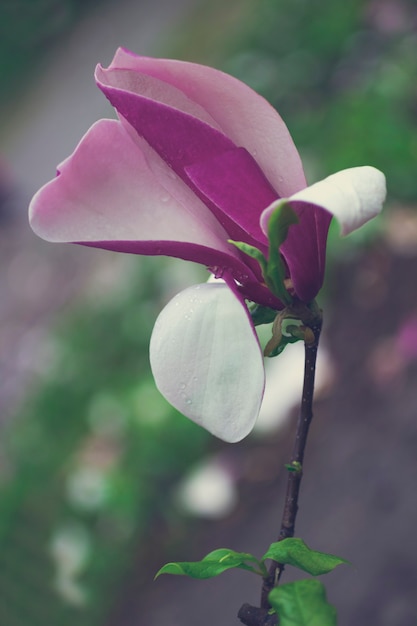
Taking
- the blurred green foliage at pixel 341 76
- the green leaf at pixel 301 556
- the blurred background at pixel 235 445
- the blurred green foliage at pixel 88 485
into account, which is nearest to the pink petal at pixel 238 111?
the green leaf at pixel 301 556

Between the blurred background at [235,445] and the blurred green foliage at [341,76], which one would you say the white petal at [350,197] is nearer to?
the blurred background at [235,445]

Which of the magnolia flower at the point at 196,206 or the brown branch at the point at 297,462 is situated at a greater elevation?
the magnolia flower at the point at 196,206

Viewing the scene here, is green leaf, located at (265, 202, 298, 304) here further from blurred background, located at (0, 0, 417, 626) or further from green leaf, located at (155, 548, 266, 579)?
blurred background, located at (0, 0, 417, 626)

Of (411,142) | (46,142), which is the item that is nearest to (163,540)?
(411,142)

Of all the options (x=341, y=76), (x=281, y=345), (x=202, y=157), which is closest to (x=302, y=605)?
(x=281, y=345)

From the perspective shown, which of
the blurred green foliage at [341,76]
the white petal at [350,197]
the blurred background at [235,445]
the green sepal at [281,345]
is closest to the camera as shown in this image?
the white petal at [350,197]

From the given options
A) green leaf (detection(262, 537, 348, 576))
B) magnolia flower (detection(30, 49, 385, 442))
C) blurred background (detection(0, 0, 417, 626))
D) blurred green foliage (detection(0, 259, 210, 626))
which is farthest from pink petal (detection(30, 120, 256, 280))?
blurred green foliage (detection(0, 259, 210, 626))

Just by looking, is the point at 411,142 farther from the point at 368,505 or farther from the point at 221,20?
the point at 221,20

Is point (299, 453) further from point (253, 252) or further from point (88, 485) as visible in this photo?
point (88, 485)
